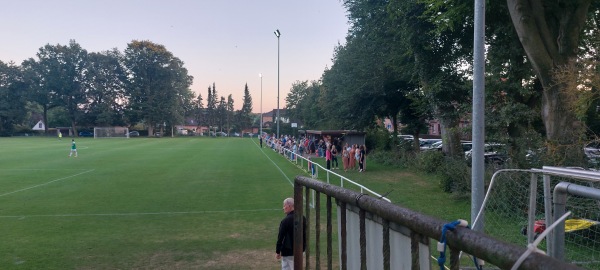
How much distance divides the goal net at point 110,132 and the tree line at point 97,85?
217cm

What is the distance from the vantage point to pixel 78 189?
1825cm

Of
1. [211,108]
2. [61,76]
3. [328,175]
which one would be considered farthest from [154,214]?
[211,108]

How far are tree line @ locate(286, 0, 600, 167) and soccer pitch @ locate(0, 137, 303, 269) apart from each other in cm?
889

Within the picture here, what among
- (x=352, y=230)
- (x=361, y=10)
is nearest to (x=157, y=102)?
(x=361, y=10)

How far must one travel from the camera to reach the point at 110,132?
303 feet

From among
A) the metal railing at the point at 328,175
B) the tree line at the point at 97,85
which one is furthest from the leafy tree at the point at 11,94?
the metal railing at the point at 328,175

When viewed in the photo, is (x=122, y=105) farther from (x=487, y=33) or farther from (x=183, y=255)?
(x=183, y=255)

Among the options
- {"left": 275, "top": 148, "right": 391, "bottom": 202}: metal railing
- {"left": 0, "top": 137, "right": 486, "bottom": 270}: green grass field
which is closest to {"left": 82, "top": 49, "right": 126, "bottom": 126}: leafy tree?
{"left": 275, "top": 148, "right": 391, "bottom": 202}: metal railing

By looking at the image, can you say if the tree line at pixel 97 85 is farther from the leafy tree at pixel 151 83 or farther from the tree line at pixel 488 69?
the tree line at pixel 488 69

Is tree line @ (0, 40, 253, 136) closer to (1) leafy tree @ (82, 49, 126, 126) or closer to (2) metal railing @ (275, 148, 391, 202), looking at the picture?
(1) leafy tree @ (82, 49, 126, 126)

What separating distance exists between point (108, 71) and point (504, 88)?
300 ft

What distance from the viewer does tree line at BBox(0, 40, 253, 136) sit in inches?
3684

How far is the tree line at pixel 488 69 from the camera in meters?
14.4

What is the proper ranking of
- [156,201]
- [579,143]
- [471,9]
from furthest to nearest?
[471,9] < [156,201] < [579,143]
